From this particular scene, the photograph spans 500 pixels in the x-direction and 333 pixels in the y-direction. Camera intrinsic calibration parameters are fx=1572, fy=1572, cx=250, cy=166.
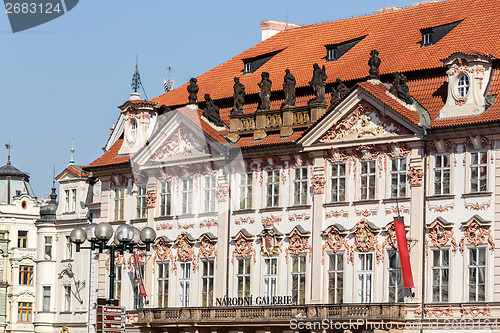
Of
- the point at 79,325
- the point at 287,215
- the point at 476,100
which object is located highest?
the point at 476,100

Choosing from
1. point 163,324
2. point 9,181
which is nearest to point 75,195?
point 163,324

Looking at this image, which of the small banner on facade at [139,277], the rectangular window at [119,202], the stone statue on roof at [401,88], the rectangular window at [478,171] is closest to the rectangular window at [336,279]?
the stone statue on roof at [401,88]

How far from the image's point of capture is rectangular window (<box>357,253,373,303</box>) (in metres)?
68.4

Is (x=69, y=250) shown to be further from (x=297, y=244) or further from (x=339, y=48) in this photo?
(x=339, y=48)

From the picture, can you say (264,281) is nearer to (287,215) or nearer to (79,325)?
(287,215)

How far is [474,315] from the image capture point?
2512 inches


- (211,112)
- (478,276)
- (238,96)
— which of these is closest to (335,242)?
(478,276)

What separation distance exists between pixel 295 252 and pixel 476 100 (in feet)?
39.2

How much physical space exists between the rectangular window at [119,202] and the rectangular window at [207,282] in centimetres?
758

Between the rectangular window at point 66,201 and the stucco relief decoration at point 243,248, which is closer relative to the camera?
the stucco relief decoration at point 243,248

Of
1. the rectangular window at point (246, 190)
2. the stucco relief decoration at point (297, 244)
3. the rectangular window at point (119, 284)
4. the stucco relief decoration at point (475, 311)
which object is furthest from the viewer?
the rectangular window at point (119, 284)

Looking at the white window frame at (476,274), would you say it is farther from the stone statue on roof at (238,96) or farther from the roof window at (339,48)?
the stone statue on roof at (238,96)

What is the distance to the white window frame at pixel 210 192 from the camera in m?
76.2

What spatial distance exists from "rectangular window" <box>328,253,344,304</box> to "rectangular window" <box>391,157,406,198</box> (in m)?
4.08
